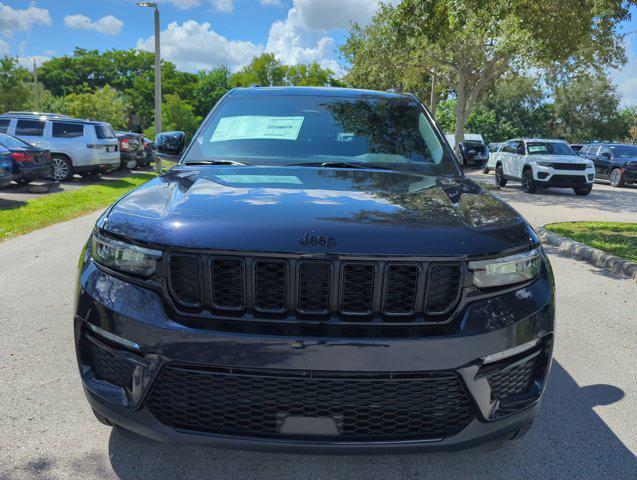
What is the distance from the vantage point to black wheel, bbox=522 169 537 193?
17.6m

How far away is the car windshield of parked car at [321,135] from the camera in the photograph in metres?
3.33

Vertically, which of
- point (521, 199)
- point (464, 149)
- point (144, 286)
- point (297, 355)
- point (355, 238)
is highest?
point (464, 149)

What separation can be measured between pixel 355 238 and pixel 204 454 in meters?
1.38

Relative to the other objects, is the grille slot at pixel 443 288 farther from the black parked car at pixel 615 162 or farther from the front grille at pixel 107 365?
the black parked car at pixel 615 162

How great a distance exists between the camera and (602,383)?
3.60m

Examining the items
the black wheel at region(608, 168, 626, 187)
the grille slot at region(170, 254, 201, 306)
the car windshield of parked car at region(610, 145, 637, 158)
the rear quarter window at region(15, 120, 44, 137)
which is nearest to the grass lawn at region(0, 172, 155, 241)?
the rear quarter window at region(15, 120, 44, 137)

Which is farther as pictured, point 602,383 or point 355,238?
point 602,383

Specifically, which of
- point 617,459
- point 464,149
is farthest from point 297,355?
point 464,149

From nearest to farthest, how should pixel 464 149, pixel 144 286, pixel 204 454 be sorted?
pixel 144 286, pixel 204 454, pixel 464 149

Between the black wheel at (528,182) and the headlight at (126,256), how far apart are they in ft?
56.7

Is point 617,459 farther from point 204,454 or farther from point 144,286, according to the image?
point 144,286

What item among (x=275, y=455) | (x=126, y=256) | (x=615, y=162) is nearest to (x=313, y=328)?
(x=126, y=256)

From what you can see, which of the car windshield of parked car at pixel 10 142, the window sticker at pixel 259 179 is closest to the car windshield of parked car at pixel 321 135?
the window sticker at pixel 259 179

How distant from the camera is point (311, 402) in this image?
78.3 inches
